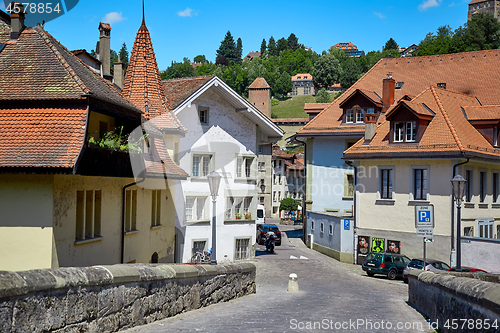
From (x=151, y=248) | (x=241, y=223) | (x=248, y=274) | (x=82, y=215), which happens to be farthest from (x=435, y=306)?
(x=241, y=223)

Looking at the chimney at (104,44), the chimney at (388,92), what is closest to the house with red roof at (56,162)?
the chimney at (104,44)

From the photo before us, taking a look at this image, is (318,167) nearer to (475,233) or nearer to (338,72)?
(475,233)

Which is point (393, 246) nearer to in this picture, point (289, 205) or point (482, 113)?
point (482, 113)

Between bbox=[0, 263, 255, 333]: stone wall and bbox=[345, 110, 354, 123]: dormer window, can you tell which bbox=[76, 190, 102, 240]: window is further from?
bbox=[345, 110, 354, 123]: dormer window

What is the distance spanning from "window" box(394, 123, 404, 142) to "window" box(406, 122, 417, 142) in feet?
1.10

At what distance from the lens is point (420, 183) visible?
101ft

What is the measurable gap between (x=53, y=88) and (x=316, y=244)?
28.2 meters

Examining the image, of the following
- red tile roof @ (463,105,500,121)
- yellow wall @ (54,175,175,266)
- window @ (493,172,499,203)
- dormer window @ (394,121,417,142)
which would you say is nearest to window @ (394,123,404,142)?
dormer window @ (394,121,417,142)

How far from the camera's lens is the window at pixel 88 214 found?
15734mm

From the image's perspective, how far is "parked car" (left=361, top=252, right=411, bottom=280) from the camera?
2788cm

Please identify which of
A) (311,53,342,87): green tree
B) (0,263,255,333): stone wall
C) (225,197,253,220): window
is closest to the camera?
(0,263,255,333): stone wall

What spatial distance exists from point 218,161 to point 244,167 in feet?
7.14

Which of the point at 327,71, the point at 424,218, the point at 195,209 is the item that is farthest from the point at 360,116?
the point at 327,71

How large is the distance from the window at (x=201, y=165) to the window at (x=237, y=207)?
251 centimetres
